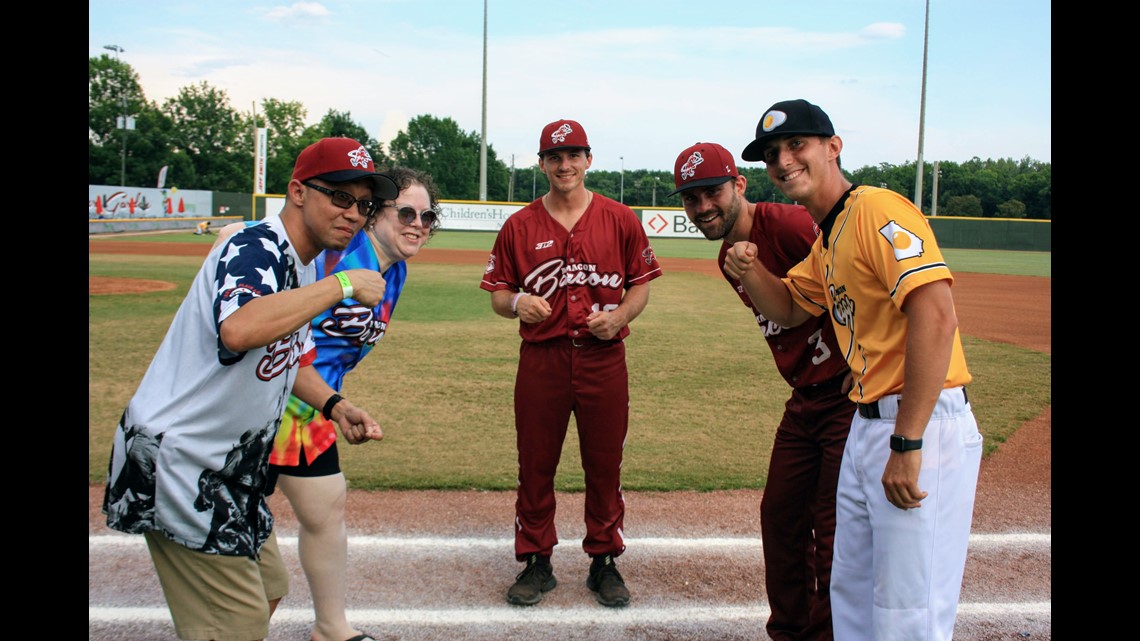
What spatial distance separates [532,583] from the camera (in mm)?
4156

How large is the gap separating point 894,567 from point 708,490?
3.24m

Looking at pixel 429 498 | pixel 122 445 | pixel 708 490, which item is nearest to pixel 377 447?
pixel 429 498

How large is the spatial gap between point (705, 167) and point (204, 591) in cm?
261

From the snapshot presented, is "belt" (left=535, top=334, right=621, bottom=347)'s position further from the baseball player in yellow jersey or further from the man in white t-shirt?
the man in white t-shirt

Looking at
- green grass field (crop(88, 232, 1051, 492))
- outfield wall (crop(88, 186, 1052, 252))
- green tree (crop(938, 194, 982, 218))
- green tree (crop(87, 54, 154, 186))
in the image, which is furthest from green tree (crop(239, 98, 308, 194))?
green grass field (crop(88, 232, 1051, 492))

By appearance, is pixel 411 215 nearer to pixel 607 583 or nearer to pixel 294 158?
pixel 607 583

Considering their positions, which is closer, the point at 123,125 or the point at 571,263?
the point at 571,263

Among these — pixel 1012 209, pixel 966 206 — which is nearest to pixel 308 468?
pixel 1012 209

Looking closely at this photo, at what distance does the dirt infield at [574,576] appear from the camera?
3807 millimetres

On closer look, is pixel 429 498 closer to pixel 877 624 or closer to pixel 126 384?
pixel 877 624

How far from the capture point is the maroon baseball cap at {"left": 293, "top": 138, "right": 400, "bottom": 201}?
2.77 meters

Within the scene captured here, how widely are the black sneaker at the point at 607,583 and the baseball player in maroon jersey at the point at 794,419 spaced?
74cm

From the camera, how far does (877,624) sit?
8.89ft

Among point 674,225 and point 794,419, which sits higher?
point 674,225
